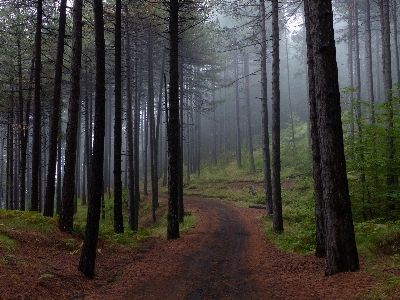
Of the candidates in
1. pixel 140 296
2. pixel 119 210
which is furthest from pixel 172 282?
pixel 119 210

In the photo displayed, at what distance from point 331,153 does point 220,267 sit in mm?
4453

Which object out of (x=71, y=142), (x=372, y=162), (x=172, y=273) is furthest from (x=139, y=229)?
(x=372, y=162)

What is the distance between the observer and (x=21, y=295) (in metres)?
5.89

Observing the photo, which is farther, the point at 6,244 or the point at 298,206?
the point at 298,206

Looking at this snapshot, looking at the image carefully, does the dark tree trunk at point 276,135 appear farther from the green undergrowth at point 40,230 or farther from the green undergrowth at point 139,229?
the green undergrowth at point 40,230

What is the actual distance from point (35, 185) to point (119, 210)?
3.78 m

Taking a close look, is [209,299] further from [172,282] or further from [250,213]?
[250,213]

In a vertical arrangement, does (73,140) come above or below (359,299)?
above

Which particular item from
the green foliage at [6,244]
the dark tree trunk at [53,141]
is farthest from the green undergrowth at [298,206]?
the dark tree trunk at [53,141]

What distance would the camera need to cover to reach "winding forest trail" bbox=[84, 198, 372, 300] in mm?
6328

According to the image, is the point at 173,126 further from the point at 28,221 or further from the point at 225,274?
the point at 225,274

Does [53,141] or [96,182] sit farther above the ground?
[53,141]

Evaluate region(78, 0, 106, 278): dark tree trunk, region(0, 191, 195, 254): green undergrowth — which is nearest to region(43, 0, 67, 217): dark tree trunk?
region(0, 191, 195, 254): green undergrowth

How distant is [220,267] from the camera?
891cm
